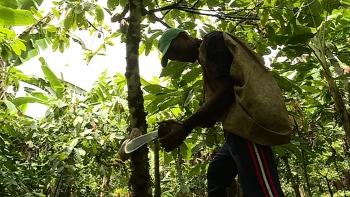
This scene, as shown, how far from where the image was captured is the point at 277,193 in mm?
1156

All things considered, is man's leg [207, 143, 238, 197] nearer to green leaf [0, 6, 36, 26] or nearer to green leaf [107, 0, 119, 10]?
green leaf [107, 0, 119, 10]

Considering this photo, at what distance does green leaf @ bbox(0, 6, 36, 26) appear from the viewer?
6.34 feet

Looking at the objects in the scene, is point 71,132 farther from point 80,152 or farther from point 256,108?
point 256,108

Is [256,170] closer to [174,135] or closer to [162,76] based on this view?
[174,135]

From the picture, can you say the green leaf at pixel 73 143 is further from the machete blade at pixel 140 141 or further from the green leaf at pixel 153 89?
the machete blade at pixel 140 141

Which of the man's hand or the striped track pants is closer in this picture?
the striped track pants

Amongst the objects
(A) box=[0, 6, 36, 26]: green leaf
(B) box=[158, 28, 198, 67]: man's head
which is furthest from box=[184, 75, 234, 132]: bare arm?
(A) box=[0, 6, 36, 26]: green leaf

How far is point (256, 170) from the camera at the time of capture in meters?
1.20

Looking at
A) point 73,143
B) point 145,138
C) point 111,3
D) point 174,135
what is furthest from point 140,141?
point 73,143

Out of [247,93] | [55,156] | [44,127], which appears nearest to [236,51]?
[247,93]

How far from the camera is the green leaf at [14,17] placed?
193 centimetres

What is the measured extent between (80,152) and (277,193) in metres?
2.33

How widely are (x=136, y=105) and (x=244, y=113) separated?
0.61 metres

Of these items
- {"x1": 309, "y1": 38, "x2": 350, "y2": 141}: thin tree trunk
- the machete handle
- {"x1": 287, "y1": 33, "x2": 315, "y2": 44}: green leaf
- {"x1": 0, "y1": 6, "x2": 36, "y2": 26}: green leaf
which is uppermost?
{"x1": 0, "y1": 6, "x2": 36, "y2": 26}: green leaf
